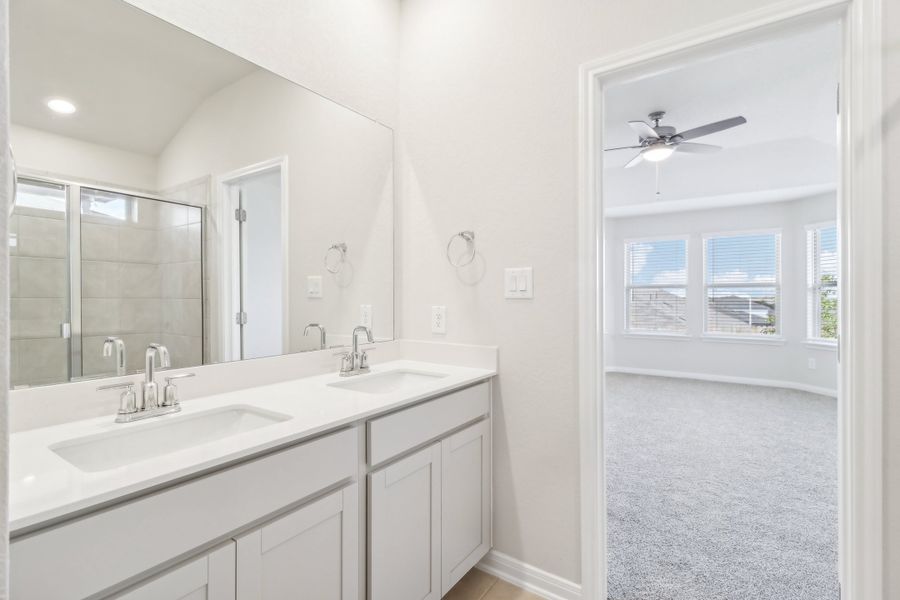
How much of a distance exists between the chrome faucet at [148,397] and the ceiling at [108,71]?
630mm

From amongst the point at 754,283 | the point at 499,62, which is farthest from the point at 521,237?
the point at 754,283

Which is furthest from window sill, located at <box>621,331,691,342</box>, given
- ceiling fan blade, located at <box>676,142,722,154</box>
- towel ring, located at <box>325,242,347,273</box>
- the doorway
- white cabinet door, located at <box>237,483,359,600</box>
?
white cabinet door, located at <box>237,483,359,600</box>

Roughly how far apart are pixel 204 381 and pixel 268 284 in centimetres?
43

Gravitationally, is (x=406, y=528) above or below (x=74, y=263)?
below

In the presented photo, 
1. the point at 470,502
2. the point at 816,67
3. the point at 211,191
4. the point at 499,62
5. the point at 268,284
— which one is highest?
the point at 816,67

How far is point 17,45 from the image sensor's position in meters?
1.08

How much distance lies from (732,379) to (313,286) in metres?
5.93

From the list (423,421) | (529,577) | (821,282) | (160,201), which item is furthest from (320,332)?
(821,282)

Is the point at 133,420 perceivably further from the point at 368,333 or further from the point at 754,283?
the point at 754,283

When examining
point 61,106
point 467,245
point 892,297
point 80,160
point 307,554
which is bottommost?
point 307,554

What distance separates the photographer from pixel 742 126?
163 inches

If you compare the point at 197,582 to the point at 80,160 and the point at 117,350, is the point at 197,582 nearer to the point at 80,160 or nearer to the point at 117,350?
the point at 117,350

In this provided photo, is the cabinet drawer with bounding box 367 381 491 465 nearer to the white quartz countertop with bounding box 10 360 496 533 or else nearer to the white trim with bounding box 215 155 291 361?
the white quartz countertop with bounding box 10 360 496 533

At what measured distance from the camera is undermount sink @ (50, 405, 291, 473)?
1031mm
